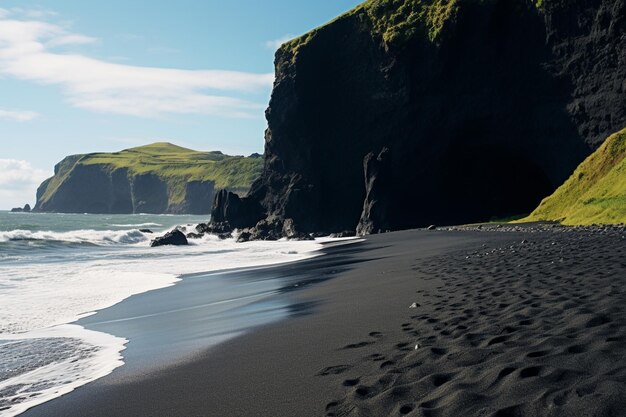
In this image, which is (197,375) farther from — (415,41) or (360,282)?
(415,41)

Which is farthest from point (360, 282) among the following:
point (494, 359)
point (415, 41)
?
point (415, 41)

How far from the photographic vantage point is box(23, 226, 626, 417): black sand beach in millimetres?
5453

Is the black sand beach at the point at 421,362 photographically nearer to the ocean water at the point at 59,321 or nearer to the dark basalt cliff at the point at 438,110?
the ocean water at the point at 59,321

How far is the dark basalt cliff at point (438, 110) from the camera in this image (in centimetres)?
5612

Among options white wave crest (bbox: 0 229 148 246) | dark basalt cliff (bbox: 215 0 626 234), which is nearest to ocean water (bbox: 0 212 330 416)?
dark basalt cliff (bbox: 215 0 626 234)

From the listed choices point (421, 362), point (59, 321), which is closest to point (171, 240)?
point (59, 321)

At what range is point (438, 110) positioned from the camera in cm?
6494

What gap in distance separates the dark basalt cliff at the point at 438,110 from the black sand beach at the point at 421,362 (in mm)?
47357

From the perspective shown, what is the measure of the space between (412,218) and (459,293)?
53923mm

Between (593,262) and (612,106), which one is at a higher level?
(612,106)

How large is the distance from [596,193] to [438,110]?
28281mm

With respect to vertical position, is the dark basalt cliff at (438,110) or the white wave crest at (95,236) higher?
the dark basalt cliff at (438,110)

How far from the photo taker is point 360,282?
17797 mm

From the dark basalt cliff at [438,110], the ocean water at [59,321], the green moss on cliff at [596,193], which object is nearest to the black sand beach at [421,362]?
the ocean water at [59,321]
